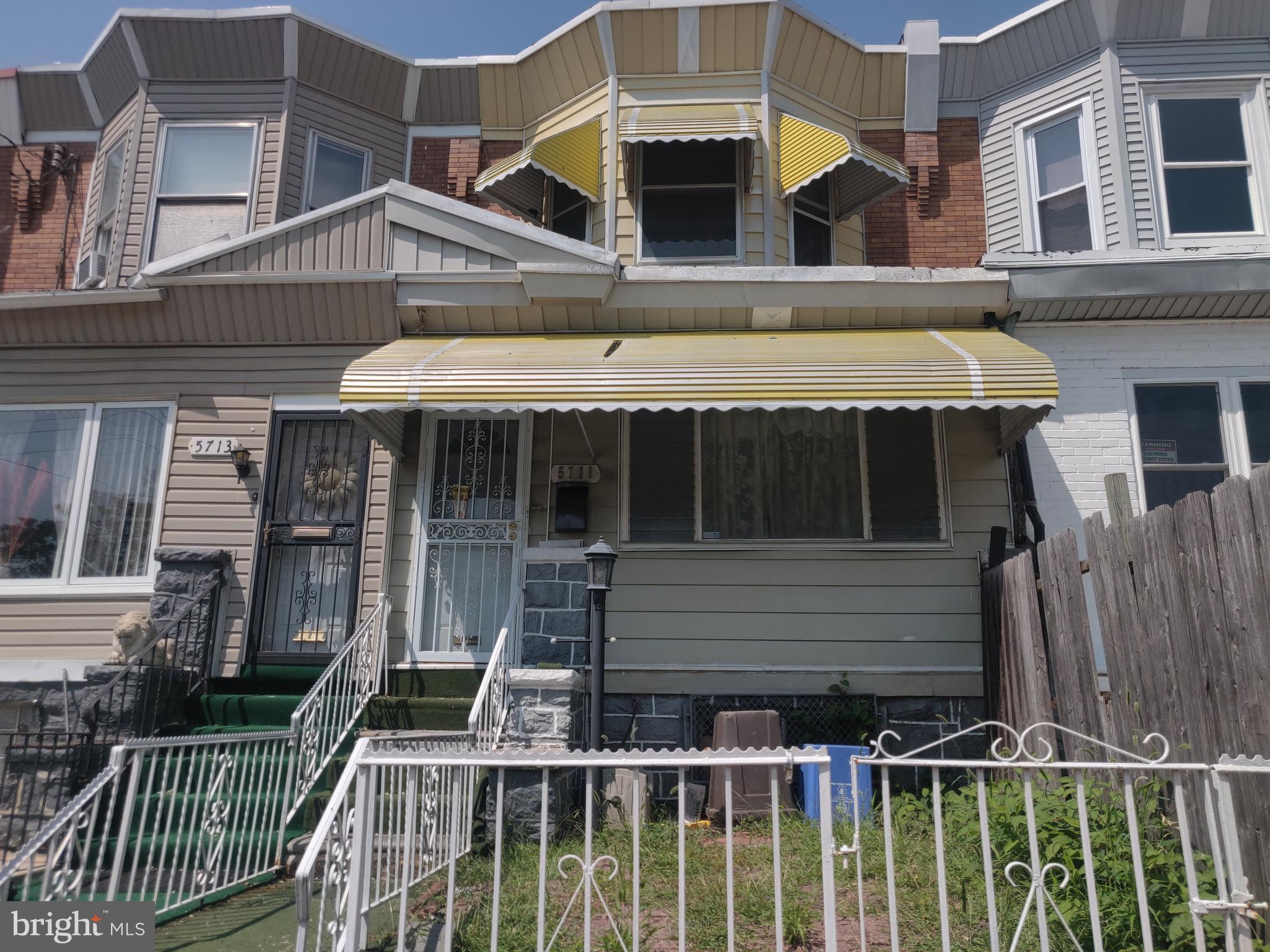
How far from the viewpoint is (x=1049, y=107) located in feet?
34.6

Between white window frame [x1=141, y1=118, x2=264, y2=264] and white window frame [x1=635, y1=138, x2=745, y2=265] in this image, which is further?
white window frame [x1=141, y1=118, x2=264, y2=264]

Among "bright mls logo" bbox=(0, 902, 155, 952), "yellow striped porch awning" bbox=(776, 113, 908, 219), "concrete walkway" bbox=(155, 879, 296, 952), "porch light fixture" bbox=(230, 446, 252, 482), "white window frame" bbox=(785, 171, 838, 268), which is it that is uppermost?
"yellow striped porch awning" bbox=(776, 113, 908, 219)

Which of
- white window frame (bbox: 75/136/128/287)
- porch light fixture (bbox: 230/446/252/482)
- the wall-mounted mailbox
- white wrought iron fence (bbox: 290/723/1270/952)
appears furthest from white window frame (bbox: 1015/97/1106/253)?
white window frame (bbox: 75/136/128/287)

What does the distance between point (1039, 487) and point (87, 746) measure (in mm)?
7464

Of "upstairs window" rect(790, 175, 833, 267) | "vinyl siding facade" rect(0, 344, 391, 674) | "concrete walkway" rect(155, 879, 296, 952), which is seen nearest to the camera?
"concrete walkway" rect(155, 879, 296, 952)

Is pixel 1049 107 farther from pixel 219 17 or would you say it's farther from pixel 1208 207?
pixel 219 17

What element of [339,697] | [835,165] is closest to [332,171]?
[835,165]

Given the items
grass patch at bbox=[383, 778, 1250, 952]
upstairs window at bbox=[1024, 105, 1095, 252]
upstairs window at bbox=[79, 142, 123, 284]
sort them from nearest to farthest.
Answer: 1. grass patch at bbox=[383, 778, 1250, 952]
2. upstairs window at bbox=[1024, 105, 1095, 252]
3. upstairs window at bbox=[79, 142, 123, 284]

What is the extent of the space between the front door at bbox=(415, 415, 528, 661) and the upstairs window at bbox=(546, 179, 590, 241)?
3.02 m

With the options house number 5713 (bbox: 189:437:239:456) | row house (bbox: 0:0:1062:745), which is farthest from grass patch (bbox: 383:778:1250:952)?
house number 5713 (bbox: 189:437:239:456)

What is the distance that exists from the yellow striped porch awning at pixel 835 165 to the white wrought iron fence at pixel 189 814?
20.4 ft

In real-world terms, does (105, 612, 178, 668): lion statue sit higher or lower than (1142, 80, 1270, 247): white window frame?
lower

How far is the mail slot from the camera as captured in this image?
8.44 metres

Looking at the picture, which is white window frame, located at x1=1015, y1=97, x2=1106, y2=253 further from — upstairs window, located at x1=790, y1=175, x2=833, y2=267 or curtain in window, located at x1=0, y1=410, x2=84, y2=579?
curtain in window, located at x1=0, y1=410, x2=84, y2=579
